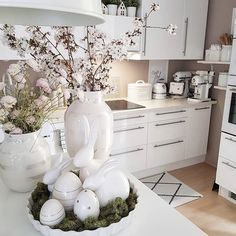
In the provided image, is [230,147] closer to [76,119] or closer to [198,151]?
[198,151]

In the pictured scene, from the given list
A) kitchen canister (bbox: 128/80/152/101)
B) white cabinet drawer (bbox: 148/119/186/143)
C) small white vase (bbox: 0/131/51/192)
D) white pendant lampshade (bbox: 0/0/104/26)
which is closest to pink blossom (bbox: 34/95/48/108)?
small white vase (bbox: 0/131/51/192)

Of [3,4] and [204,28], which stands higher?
[204,28]

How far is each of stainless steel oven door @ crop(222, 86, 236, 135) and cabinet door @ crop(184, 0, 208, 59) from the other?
0.87 meters

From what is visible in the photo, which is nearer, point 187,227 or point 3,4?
point 3,4

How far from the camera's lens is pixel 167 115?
2918mm

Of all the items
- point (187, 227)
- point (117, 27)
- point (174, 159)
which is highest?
point (117, 27)

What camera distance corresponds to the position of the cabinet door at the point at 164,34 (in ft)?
9.24

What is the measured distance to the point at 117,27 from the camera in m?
2.63

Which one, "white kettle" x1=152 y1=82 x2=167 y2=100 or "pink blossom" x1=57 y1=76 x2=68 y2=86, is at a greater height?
"pink blossom" x1=57 y1=76 x2=68 y2=86

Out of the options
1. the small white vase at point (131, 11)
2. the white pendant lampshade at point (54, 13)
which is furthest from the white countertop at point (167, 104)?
the white pendant lampshade at point (54, 13)

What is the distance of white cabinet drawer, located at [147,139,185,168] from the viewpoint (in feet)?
9.69

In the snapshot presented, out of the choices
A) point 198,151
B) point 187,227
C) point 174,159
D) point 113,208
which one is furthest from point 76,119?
point 198,151

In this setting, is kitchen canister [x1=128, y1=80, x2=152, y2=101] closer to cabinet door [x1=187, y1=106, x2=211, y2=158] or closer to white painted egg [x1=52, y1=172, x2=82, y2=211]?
cabinet door [x1=187, y1=106, x2=211, y2=158]

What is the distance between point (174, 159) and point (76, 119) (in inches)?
92.6
